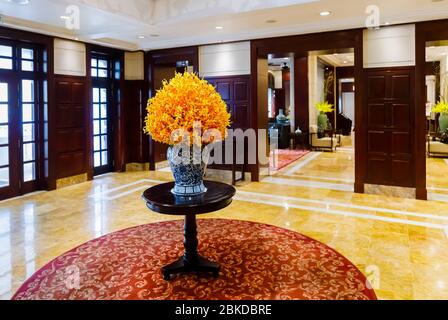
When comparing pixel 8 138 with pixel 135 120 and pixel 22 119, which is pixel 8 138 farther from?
pixel 135 120

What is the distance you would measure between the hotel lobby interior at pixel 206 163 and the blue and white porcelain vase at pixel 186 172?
0.01 meters

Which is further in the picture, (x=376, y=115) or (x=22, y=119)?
(x=22, y=119)

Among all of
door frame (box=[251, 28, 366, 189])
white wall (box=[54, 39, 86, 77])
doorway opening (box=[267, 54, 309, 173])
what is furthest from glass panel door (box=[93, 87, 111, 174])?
doorway opening (box=[267, 54, 309, 173])

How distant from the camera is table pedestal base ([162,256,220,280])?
11.8ft

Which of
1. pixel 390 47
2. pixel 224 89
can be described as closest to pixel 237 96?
pixel 224 89

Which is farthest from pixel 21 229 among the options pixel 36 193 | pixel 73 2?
pixel 73 2

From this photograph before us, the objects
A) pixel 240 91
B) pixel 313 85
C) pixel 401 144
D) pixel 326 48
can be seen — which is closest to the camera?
pixel 401 144

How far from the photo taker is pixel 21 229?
5.16 meters

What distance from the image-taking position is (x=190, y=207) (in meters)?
3.22

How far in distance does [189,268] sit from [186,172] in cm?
96

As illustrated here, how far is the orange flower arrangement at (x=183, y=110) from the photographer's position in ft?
10.6

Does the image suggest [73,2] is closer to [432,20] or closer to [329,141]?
[432,20]

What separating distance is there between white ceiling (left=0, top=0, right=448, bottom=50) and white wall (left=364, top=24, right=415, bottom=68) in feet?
0.86

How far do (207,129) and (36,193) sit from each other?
17.9 ft
